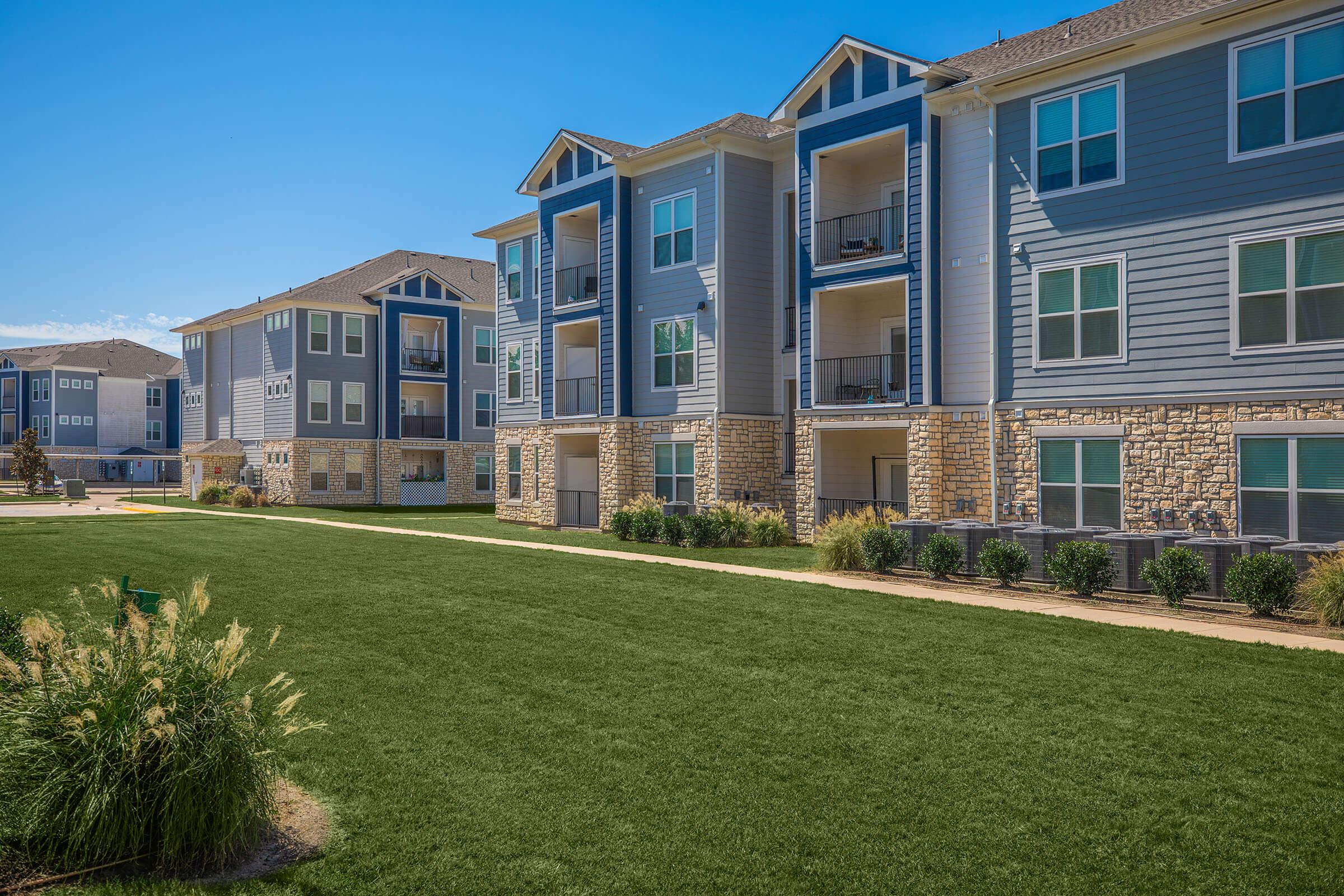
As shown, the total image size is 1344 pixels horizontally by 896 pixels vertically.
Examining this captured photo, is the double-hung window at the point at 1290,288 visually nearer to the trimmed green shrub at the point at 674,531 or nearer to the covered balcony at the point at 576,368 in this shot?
the trimmed green shrub at the point at 674,531

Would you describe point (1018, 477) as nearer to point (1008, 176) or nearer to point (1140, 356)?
point (1140, 356)

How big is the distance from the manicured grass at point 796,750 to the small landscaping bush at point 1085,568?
246 centimetres

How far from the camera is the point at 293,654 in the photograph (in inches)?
379

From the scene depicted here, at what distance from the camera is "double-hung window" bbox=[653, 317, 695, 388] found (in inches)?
999

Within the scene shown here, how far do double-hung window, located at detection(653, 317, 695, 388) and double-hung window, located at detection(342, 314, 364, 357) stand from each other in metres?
21.8

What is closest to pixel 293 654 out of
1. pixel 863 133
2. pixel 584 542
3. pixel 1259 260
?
pixel 584 542

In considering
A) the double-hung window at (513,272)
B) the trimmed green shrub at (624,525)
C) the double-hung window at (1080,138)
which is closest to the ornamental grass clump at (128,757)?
the double-hung window at (1080,138)

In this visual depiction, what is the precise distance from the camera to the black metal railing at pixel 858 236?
2172 centimetres

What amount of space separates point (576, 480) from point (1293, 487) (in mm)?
19693

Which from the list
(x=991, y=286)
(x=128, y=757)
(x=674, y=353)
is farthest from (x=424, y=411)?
(x=128, y=757)

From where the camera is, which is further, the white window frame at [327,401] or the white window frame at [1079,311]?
the white window frame at [327,401]

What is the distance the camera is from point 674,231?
1015 inches

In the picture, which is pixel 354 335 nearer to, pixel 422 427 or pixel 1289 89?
pixel 422 427

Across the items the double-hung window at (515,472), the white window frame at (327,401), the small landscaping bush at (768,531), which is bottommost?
the small landscaping bush at (768,531)
